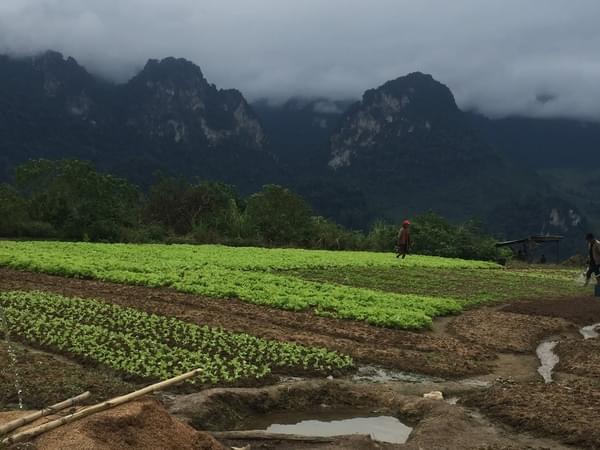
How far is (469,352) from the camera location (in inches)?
Answer: 554

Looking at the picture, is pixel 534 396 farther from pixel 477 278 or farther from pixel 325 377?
pixel 477 278

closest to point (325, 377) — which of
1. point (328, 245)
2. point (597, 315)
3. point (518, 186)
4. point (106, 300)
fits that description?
point (106, 300)

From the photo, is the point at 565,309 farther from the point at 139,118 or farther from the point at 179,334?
the point at 139,118

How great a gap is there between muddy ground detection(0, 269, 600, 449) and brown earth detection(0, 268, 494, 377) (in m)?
0.03

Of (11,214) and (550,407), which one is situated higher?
(11,214)

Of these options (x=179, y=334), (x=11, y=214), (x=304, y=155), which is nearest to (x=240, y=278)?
(x=179, y=334)

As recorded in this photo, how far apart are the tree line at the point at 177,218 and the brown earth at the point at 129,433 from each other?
1410 inches

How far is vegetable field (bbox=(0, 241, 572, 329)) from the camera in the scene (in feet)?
61.1

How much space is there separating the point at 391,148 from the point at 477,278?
15267cm

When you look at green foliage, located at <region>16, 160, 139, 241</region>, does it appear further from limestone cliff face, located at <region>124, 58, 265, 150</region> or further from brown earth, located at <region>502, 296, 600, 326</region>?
limestone cliff face, located at <region>124, 58, 265, 150</region>

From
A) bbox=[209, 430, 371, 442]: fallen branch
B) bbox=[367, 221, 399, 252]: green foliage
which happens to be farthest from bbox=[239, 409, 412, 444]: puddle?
bbox=[367, 221, 399, 252]: green foliage

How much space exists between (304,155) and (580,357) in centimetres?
18804

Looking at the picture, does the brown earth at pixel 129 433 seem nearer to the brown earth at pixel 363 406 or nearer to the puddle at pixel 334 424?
the brown earth at pixel 363 406

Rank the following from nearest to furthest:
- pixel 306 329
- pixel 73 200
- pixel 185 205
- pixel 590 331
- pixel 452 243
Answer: pixel 306 329, pixel 590 331, pixel 73 200, pixel 452 243, pixel 185 205
